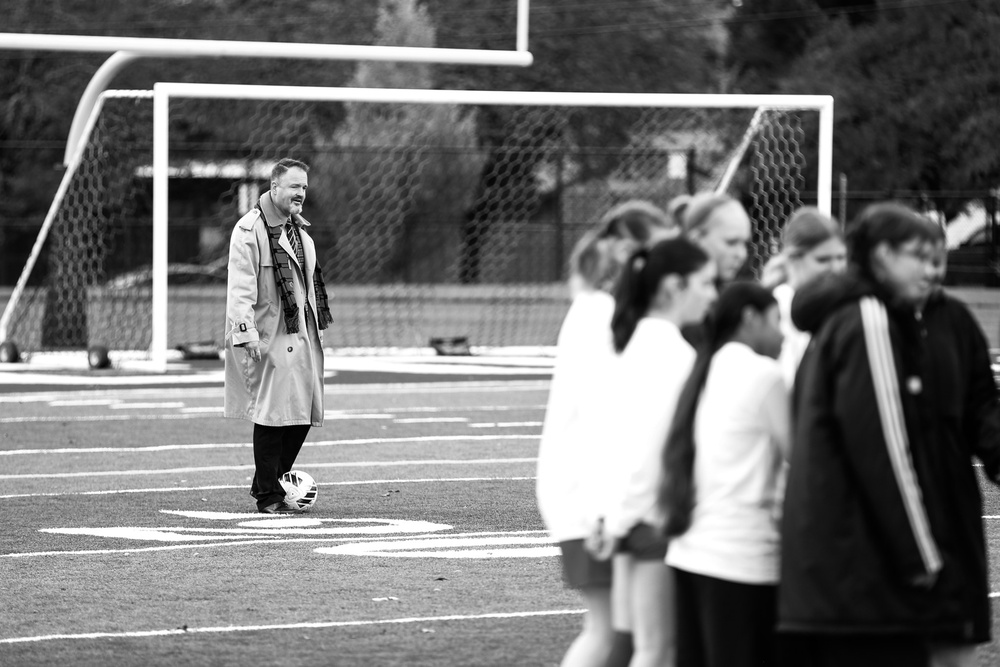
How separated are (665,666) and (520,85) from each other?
4903 cm

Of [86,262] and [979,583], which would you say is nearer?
[979,583]

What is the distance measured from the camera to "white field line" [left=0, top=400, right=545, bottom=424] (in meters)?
15.4

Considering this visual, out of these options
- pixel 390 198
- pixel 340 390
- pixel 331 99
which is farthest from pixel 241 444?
pixel 390 198

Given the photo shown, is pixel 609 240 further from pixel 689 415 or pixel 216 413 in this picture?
pixel 216 413

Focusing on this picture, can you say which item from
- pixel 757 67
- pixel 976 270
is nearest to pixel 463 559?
pixel 976 270

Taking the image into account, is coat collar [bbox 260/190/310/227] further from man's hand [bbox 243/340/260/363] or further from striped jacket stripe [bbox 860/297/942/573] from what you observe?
striped jacket stripe [bbox 860/297/942/573]

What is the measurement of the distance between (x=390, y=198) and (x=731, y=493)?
1383 inches

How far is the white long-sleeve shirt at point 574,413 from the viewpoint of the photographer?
16.5ft

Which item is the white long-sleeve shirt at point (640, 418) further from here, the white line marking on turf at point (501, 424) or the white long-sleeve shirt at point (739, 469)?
the white line marking on turf at point (501, 424)

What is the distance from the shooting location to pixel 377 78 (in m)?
44.4

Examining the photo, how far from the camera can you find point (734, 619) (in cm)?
455

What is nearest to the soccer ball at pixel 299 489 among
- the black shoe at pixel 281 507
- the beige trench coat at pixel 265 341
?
the black shoe at pixel 281 507

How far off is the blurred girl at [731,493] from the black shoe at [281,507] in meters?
5.75

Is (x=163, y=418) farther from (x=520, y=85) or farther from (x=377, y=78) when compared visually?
(x=520, y=85)
